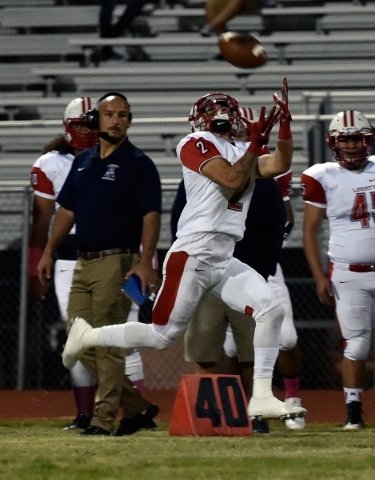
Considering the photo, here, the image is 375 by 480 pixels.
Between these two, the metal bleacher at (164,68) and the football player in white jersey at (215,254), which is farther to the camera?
the metal bleacher at (164,68)

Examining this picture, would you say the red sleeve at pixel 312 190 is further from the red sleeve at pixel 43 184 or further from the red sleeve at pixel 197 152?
the red sleeve at pixel 43 184

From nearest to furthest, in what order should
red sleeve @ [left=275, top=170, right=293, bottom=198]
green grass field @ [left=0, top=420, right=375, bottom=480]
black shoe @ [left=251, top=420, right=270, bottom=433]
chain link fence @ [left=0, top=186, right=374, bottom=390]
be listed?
green grass field @ [left=0, top=420, right=375, bottom=480] → black shoe @ [left=251, top=420, right=270, bottom=433] → red sleeve @ [left=275, top=170, right=293, bottom=198] → chain link fence @ [left=0, top=186, right=374, bottom=390]

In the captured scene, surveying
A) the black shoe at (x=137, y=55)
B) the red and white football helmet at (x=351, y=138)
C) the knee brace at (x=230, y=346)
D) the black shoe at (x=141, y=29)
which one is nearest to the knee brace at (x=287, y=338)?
the knee brace at (x=230, y=346)

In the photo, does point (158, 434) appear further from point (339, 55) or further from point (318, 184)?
point (339, 55)

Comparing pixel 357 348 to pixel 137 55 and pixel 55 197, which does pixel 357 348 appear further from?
pixel 137 55

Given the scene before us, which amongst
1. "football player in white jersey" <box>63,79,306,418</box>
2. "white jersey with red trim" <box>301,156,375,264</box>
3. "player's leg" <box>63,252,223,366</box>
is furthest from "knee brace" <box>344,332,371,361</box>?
"player's leg" <box>63,252,223,366</box>

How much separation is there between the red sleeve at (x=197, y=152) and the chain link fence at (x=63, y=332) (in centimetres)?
409

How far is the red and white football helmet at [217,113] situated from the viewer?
5438mm

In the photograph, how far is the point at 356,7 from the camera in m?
12.0

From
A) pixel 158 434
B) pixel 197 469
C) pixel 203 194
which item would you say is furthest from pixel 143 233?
pixel 197 469

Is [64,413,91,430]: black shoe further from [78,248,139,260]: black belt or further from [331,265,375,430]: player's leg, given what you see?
[331,265,375,430]: player's leg

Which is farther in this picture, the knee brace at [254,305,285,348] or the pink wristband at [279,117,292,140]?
the knee brace at [254,305,285,348]

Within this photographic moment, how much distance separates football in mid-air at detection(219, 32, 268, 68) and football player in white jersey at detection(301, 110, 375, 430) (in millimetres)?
556

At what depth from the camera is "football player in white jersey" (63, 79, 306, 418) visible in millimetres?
5125
